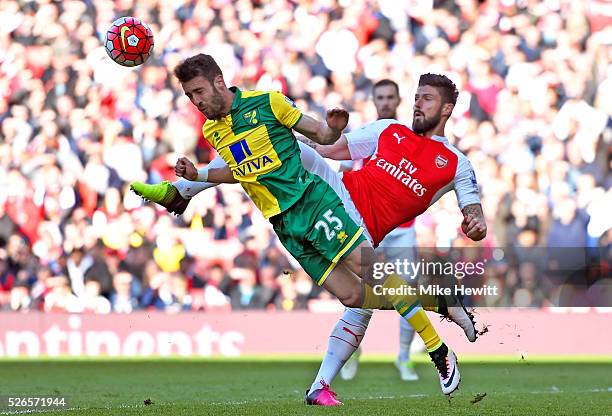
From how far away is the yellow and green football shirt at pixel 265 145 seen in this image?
6.72 metres

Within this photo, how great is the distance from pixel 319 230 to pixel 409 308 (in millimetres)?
750

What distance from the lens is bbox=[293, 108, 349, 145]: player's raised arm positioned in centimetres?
628

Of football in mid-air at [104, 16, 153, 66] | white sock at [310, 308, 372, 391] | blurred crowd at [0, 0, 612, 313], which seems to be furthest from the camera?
blurred crowd at [0, 0, 612, 313]

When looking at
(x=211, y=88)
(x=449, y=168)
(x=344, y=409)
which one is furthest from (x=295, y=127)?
(x=344, y=409)

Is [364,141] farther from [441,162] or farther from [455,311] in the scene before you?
[455,311]

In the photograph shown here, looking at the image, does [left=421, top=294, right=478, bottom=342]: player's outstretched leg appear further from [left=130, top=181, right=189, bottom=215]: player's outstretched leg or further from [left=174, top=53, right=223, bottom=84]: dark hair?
[left=174, top=53, right=223, bottom=84]: dark hair

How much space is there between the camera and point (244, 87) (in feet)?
48.3

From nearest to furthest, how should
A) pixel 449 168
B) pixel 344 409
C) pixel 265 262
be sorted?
pixel 344 409 < pixel 449 168 < pixel 265 262

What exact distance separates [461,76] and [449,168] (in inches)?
288

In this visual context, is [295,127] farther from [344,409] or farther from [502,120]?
[502,120]

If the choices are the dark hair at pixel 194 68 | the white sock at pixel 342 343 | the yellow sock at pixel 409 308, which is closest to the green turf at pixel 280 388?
the white sock at pixel 342 343

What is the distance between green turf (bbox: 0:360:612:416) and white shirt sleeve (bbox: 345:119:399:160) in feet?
5.58

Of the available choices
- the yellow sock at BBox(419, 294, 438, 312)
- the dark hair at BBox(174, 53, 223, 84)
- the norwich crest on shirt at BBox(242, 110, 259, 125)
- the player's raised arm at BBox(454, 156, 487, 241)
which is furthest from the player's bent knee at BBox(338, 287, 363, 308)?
the dark hair at BBox(174, 53, 223, 84)

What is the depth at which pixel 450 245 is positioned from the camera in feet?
41.3
